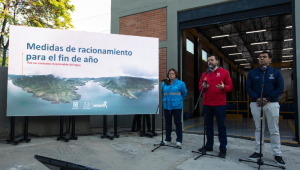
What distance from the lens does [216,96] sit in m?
4.18

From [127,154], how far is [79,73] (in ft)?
7.91

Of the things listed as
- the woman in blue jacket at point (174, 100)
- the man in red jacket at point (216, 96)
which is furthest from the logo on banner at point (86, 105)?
the man in red jacket at point (216, 96)

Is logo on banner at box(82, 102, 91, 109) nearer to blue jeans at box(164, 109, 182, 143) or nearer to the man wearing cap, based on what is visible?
blue jeans at box(164, 109, 182, 143)

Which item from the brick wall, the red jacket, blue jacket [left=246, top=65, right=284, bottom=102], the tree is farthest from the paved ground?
the tree

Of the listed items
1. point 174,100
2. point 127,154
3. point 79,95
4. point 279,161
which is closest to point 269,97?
point 279,161

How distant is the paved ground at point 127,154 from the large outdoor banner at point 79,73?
78 centimetres

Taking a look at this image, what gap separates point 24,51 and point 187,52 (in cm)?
1093

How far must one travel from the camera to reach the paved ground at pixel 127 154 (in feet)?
11.5

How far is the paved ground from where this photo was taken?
3.50m

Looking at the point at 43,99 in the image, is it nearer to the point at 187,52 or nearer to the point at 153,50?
the point at 153,50

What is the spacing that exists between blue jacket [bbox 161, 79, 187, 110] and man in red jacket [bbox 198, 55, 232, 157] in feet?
2.27

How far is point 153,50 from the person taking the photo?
5957 mm

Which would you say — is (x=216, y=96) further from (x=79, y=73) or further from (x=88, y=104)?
(x=79, y=73)

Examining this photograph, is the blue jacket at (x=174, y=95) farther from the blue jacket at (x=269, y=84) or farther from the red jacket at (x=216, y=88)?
the blue jacket at (x=269, y=84)
